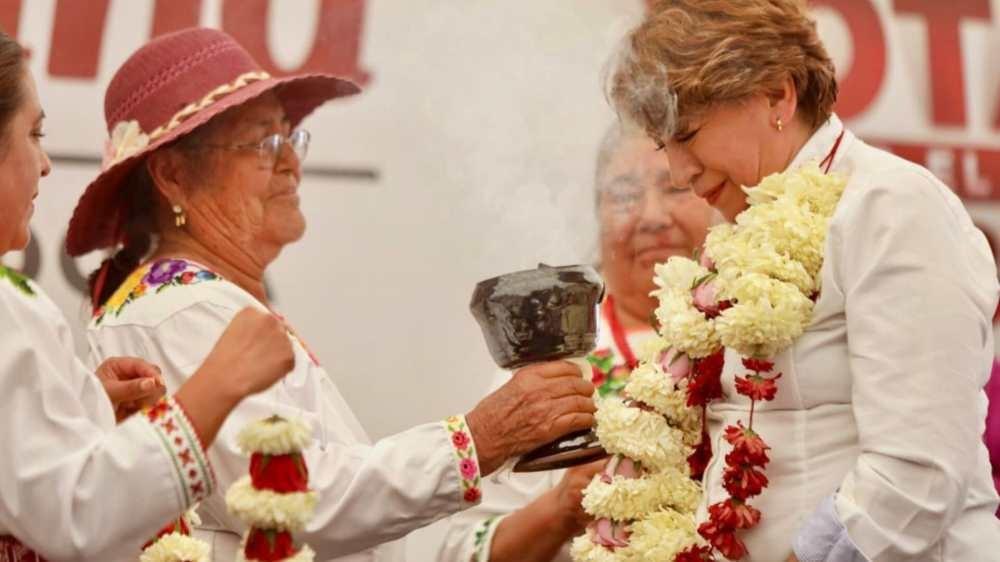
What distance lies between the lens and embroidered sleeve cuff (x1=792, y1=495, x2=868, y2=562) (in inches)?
91.1

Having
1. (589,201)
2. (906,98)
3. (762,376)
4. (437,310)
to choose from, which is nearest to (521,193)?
(589,201)

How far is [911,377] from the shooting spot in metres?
2.29

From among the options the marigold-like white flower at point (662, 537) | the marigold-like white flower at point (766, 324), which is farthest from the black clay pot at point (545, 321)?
the marigold-like white flower at point (766, 324)

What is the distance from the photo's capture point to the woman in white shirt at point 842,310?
2.29m

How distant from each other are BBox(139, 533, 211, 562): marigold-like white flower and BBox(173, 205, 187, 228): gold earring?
88cm

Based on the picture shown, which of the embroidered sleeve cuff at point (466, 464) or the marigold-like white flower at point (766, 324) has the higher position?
the marigold-like white flower at point (766, 324)

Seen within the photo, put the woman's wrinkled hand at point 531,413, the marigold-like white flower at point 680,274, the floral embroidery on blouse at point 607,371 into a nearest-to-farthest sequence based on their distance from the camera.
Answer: the marigold-like white flower at point 680,274 → the woman's wrinkled hand at point 531,413 → the floral embroidery on blouse at point 607,371

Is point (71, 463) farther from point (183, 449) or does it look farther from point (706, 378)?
point (706, 378)

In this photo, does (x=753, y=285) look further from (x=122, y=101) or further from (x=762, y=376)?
(x=122, y=101)

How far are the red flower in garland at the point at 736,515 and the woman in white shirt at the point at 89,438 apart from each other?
74cm

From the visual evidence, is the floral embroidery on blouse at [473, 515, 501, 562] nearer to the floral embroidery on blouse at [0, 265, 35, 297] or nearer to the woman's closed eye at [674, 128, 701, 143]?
the woman's closed eye at [674, 128, 701, 143]

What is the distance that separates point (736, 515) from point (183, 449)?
2.88ft

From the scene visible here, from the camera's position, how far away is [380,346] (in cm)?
418

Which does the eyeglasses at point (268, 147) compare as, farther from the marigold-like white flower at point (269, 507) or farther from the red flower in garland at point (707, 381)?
the marigold-like white flower at point (269, 507)
